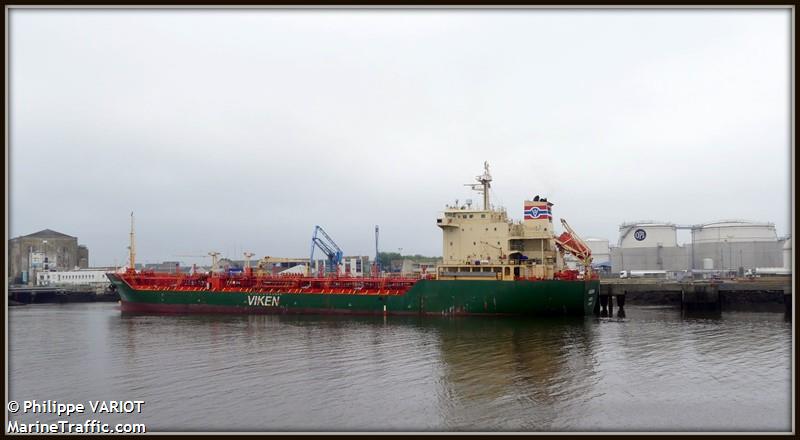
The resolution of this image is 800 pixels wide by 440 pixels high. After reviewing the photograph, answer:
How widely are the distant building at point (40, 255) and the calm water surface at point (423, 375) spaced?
67.3 meters

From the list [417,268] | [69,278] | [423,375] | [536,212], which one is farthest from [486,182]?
[69,278]

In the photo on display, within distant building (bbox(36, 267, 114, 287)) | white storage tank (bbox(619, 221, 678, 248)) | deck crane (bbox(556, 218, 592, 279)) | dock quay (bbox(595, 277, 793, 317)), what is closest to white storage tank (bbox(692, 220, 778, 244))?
white storage tank (bbox(619, 221, 678, 248))

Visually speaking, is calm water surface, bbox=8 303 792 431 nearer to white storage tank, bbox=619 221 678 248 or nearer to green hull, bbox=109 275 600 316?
green hull, bbox=109 275 600 316

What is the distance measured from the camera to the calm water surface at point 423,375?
13.7 meters

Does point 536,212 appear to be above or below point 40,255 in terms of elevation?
above

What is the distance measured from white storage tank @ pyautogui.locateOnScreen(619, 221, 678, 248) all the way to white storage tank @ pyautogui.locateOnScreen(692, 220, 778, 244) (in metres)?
3.83

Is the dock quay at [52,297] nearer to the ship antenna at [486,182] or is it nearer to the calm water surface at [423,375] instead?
the calm water surface at [423,375]

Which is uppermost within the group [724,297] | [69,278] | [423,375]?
[423,375]

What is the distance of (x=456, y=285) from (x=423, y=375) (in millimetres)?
15390

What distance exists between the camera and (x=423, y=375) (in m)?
18.2

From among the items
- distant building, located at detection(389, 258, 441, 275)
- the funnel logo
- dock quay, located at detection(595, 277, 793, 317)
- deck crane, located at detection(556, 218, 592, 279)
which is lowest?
dock quay, located at detection(595, 277, 793, 317)

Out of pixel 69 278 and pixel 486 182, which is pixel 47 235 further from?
pixel 486 182

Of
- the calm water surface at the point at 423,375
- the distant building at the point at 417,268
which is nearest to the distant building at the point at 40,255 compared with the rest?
the distant building at the point at 417,268

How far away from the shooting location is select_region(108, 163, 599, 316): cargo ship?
32531mm
